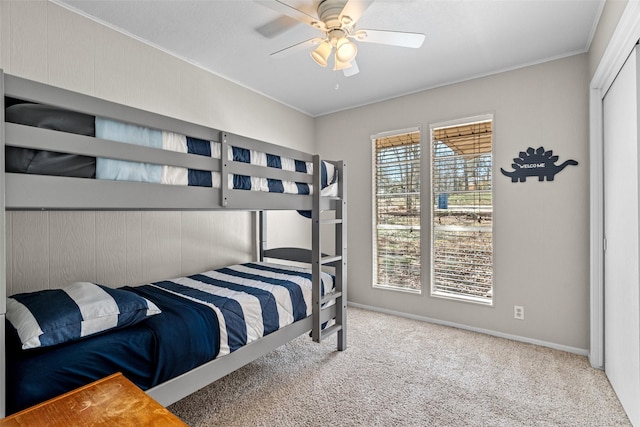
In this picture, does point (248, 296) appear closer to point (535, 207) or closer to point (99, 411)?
point (99, 411)

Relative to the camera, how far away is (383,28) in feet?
7.57

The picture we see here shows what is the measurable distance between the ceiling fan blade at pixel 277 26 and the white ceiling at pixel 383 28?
0.03 m

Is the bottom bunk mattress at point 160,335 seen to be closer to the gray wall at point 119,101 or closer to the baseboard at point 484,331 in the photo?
the gray wall at point 119,101

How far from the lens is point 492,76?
9.98ft

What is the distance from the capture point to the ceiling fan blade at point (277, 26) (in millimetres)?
2182

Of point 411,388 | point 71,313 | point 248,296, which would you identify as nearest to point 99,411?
point 71,313

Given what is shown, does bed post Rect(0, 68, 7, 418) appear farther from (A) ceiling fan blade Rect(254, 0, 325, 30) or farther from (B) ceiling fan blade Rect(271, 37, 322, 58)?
(B) ceiling fan blade Rect(271, 37, 322, 58)

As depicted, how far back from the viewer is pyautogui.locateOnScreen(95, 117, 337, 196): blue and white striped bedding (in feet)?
4.41

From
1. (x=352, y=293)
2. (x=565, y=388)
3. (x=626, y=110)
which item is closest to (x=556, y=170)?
(x=626, y=110)

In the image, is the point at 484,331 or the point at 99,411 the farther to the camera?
the point at 484,331

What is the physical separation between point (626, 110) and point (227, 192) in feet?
7.79

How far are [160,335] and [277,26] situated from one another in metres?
2.09

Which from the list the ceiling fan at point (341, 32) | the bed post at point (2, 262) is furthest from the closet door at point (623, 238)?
the bed post at point (2, 262)

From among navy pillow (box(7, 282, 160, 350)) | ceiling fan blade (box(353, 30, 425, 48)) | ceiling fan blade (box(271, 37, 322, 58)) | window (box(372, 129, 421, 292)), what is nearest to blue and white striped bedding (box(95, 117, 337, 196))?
navy pillow (box(7, 282, 160, 350))
